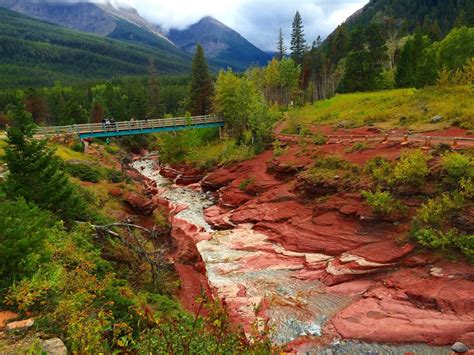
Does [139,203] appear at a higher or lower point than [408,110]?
lower

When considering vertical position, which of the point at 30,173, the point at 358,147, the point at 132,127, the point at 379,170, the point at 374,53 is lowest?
the point at 379,170

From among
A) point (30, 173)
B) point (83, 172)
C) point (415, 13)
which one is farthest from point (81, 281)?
point (415, 13)

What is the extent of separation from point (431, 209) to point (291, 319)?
9.86m

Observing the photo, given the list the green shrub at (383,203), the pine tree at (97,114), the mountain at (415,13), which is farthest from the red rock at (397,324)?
the mountain at (415,13)

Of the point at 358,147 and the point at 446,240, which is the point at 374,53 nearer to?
the point at 358,147

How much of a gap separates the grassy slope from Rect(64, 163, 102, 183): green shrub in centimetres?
2693

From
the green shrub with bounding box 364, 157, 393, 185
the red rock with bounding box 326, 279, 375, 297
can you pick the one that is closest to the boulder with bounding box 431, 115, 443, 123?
the green shrub with bounding box 364, 157, 393, 185

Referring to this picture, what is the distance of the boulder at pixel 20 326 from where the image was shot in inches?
306

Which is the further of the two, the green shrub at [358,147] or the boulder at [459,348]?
the green shrub at [358,147]

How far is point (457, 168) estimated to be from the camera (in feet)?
63.9

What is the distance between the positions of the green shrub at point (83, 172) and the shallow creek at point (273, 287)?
9379mm

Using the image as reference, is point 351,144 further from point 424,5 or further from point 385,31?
point 424,5

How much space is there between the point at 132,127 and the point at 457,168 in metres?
43.4

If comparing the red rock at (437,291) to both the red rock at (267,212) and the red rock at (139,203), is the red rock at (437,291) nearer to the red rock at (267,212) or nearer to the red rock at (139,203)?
the red rock at (267,212)
